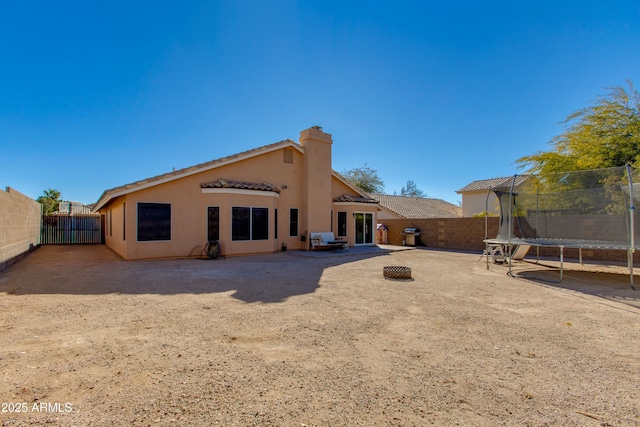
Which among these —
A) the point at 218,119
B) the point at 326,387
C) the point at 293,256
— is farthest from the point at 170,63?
the point at 326,387

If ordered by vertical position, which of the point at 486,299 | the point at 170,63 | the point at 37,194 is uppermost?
the point at 170,63

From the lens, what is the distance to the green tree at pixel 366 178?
41.5m

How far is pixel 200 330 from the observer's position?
14.8 feet

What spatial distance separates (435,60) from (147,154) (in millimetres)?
19924

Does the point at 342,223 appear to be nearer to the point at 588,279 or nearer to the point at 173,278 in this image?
the point at 173,278

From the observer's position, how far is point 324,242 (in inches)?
629

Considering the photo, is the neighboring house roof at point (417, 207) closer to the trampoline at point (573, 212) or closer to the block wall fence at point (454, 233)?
the block wall fence at point (454, 233)

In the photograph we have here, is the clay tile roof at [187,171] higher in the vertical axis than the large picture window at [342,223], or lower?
higher

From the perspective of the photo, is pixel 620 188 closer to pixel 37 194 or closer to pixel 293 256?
pixel 293 256

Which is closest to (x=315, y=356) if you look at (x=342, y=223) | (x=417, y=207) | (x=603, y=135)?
(x=342, y=223)

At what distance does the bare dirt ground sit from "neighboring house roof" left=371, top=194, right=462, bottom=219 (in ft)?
83.6

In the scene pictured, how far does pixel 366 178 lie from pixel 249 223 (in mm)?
29769

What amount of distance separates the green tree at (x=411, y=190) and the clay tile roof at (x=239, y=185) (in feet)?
166

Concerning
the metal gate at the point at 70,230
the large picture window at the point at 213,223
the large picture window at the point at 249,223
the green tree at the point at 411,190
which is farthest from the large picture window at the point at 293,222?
the green tree at the point at 411,190
